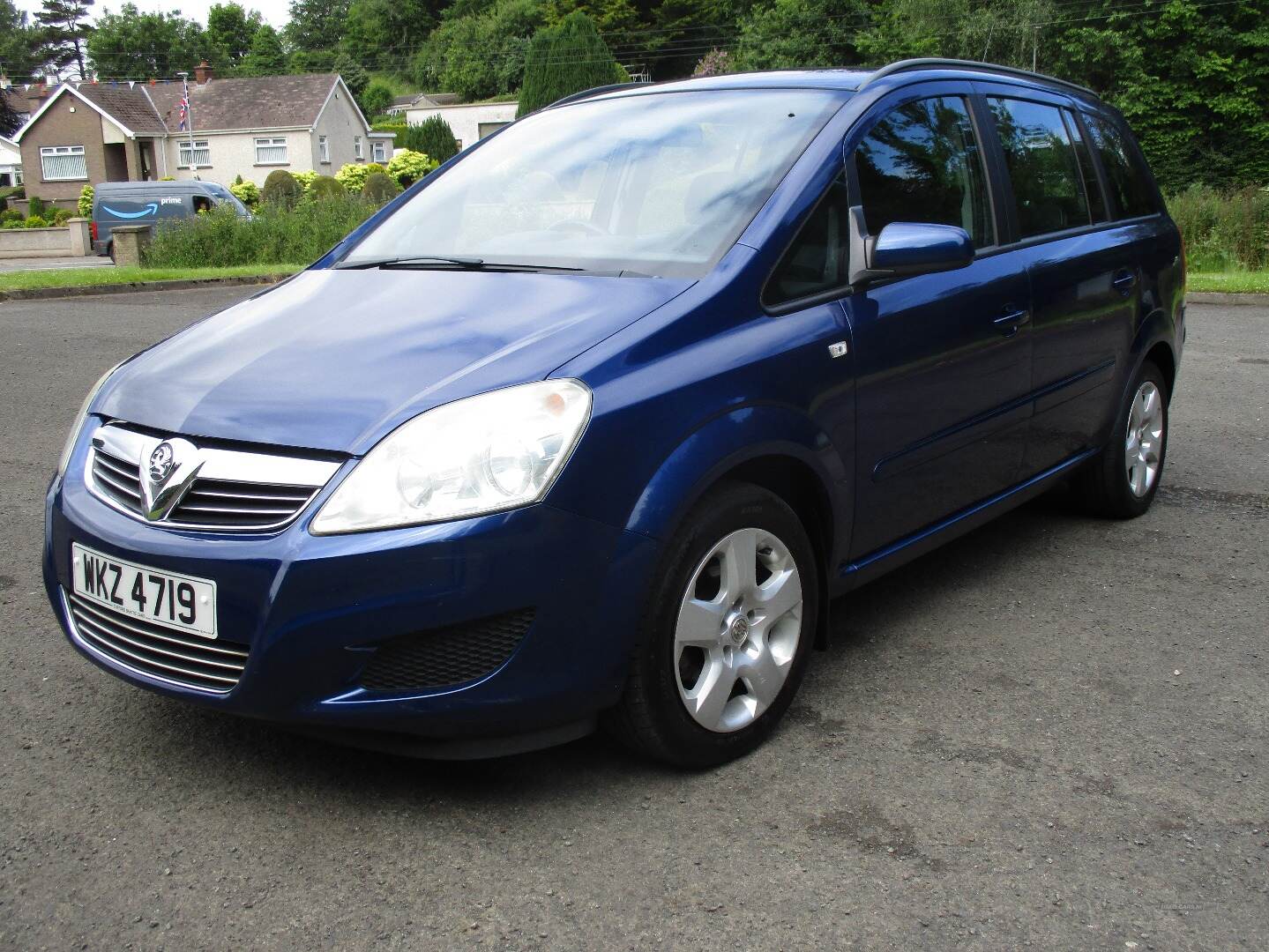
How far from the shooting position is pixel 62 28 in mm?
122188

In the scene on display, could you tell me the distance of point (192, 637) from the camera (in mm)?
2596

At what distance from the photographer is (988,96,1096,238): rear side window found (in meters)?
4.20

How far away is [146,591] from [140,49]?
124 metres

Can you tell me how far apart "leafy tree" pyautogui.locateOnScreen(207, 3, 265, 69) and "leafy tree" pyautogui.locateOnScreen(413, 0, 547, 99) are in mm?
Result: 22271

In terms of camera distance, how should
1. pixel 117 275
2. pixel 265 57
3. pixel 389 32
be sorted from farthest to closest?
pixel 389 32 → pixel 265 57 → pixel 117 275

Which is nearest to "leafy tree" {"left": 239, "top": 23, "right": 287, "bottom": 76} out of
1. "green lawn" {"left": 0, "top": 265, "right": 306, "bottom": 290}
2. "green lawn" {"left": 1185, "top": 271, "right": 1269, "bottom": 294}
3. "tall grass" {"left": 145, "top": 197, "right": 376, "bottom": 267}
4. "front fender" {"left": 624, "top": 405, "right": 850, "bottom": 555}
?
"tall grass" {"left": 145, "top": 197, "right": 376, "bottom": 267}

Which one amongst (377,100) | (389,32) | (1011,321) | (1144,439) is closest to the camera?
(1011,321)

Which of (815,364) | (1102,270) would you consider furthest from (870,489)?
(1102,270)

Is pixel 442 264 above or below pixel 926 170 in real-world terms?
below

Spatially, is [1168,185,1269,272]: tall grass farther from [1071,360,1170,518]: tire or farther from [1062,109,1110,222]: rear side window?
[1062,109,1110,222]: rear side window

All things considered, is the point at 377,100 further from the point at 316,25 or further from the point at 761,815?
the point at 761,815

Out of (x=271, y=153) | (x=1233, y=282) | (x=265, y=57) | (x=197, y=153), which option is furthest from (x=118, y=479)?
(x=265, y=57)

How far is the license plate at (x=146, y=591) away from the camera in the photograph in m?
2.54

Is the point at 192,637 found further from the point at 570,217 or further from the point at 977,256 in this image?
the point at 977,256
